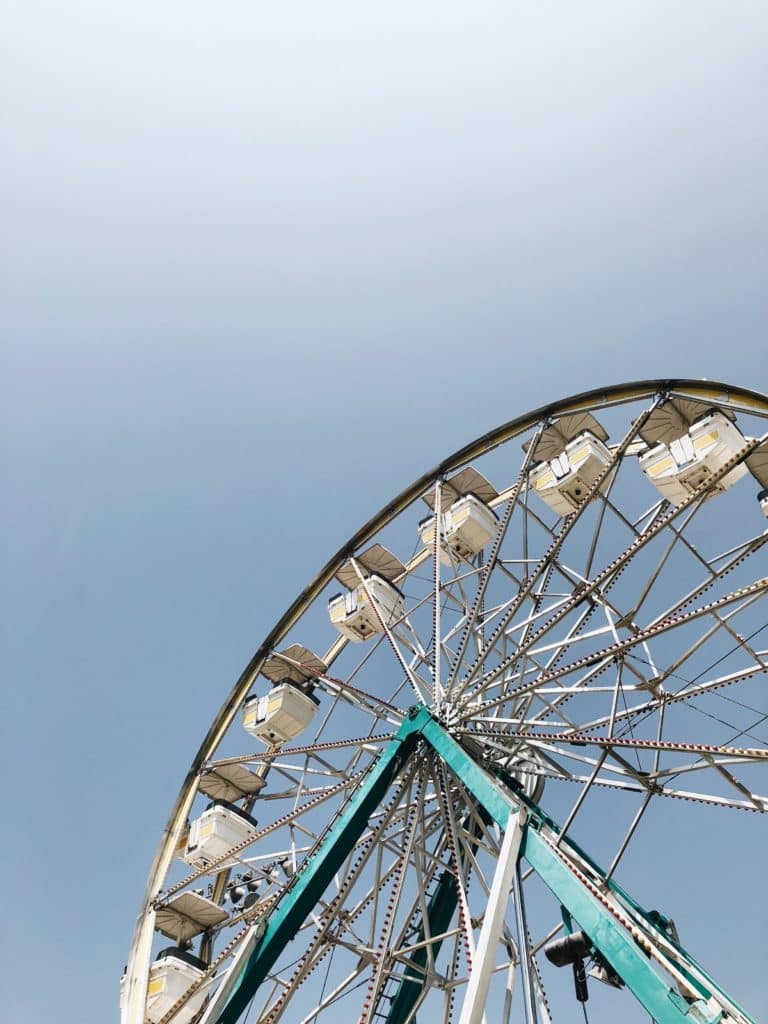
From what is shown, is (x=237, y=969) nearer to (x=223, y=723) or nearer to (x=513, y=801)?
(x=513, y=801)

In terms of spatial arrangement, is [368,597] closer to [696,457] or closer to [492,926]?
[696,457]

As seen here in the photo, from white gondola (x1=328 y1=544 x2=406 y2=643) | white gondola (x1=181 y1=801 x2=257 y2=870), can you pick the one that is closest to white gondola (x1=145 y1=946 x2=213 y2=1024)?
white gondola (x1=181 y1=801 x2=257 y2=870)

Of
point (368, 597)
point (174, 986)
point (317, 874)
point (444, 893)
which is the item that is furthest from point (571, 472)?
point (174, 986)

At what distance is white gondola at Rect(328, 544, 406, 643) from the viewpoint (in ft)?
44.3

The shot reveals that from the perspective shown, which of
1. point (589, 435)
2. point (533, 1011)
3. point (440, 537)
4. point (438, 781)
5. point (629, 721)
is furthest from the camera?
point (440, 537)

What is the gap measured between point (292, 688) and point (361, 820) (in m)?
4.22

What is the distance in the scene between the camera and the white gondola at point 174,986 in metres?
11.2

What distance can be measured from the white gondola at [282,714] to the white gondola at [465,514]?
3344 mm

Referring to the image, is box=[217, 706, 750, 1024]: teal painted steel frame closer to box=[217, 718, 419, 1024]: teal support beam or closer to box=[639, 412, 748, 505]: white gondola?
box=[217, 718, 419, 1024]: teal support beam

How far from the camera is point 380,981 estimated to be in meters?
8.89

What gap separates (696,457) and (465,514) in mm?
4163

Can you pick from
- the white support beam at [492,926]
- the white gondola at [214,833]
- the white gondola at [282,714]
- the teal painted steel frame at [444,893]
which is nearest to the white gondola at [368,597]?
the white gondola at [282,714]

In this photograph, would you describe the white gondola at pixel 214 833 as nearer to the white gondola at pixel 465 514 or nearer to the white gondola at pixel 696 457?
the white gondola at pixel 465 514

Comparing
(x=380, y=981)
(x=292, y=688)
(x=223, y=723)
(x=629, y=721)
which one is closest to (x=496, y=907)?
(x=380, y=981)
